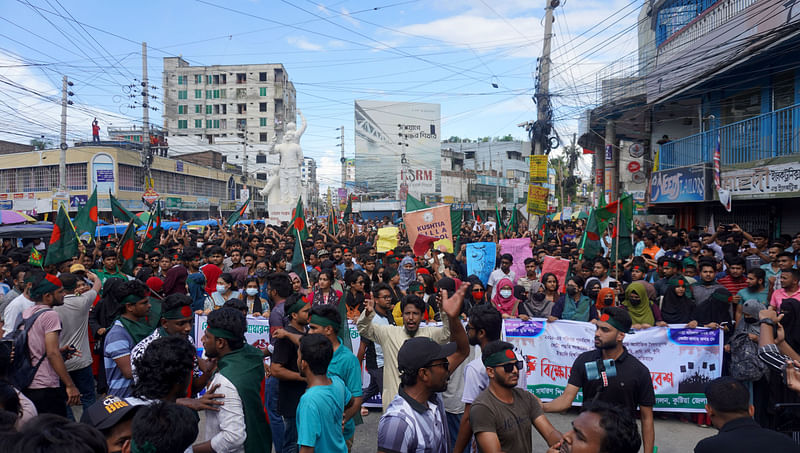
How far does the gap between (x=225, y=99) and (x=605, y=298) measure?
7509 centimetres

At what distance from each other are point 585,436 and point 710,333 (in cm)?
450

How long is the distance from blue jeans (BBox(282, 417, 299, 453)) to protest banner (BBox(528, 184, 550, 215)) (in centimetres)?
1346

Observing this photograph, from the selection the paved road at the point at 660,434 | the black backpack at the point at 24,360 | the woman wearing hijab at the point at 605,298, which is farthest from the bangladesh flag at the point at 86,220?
the woman wearing hijab at the point at 605,298

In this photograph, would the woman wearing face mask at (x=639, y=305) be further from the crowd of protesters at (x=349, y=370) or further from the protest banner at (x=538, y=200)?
the protest banner at (x=538, y=200)

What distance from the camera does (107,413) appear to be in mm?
2389

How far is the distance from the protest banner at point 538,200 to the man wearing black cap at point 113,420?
1507cm

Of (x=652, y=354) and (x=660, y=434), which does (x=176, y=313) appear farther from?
(x=652, y=354)

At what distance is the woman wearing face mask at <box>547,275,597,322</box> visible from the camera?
21.7 feet

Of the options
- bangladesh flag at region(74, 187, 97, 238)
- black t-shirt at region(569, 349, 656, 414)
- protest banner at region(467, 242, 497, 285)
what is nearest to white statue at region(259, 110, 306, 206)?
bangladesh flag at region(74, 187, 97, 238)

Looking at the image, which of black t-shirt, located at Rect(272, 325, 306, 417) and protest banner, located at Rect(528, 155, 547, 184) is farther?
protest banner, located at Rect(528, 155, 547, 184)

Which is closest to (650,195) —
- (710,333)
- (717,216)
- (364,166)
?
(717,216)

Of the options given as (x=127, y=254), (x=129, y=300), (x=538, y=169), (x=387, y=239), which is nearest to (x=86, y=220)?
(x=127, y=254)

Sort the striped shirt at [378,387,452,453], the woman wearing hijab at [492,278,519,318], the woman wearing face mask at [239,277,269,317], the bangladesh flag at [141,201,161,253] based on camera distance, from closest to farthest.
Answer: the striped shirt at [378,387,452,453]
the woman wearing face mask at [239,277,269,317]
the woman wearing hijab at [492,278,519,318]
the bangladesh flag at [141,201,161,253]

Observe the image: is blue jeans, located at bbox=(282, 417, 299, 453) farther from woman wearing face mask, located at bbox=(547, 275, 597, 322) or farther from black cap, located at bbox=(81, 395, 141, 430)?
woman wearing face mask, located at bbox=(547, 275, 597, 322)
